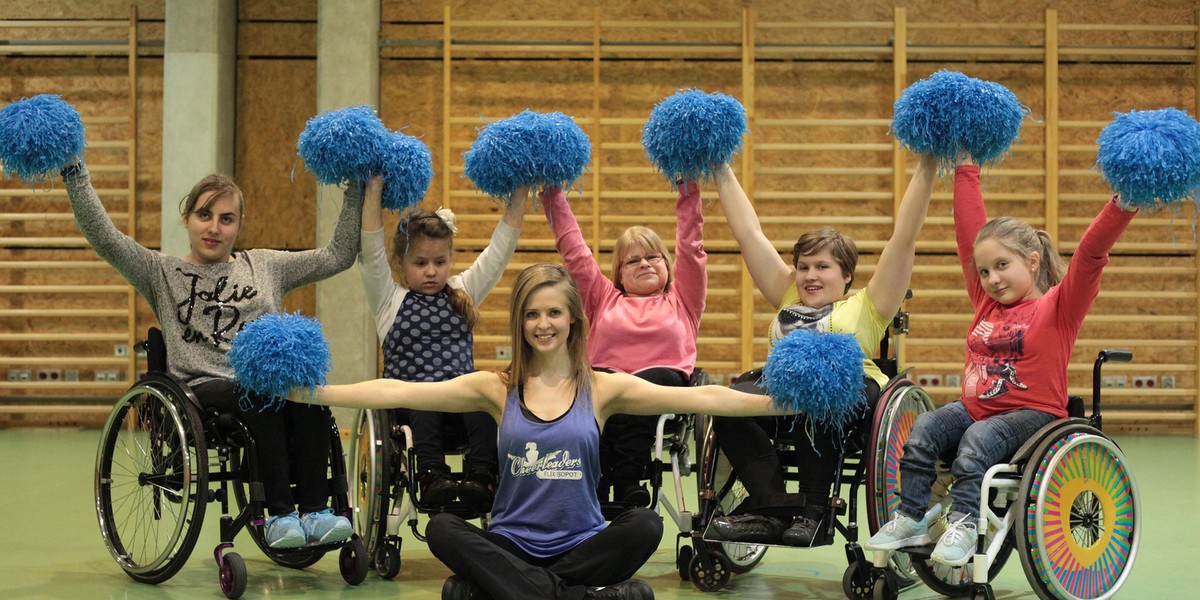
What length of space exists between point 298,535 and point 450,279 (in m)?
0.89

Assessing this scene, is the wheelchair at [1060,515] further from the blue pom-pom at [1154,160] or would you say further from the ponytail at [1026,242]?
the blue pom-pom at [1154,160]

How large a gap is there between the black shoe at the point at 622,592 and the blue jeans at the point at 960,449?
0.73 meters

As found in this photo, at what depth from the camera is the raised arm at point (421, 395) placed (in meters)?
2.67

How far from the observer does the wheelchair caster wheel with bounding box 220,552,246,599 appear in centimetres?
310

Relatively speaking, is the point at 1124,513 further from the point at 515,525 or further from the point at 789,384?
the point at 515,525

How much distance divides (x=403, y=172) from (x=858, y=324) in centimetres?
131

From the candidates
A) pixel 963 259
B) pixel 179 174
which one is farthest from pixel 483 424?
pixel 179 174

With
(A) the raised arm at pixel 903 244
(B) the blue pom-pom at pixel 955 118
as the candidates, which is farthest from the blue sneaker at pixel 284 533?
(B) the blue pom-pom at pixel 955 118

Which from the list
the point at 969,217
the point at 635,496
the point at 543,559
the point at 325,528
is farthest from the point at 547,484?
the point at 969,217

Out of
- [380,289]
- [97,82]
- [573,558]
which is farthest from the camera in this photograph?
[97,82]

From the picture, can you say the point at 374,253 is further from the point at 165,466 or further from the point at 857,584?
the point at 857,584

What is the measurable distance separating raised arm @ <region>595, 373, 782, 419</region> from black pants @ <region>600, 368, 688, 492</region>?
46 centimetres

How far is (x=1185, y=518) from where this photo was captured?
4324 mm

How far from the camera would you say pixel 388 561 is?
3441mm
